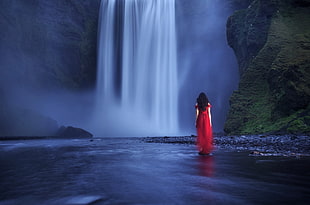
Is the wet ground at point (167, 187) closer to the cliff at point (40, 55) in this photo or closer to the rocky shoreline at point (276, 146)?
the rocky shoreline at point (276, 146)

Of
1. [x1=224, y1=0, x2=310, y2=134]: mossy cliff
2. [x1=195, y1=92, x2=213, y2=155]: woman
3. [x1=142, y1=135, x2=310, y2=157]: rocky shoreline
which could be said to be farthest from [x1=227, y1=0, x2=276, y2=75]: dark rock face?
[x1=195, y1=92, x2=213, y2=155]: woman

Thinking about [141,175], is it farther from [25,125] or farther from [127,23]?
[127,23]

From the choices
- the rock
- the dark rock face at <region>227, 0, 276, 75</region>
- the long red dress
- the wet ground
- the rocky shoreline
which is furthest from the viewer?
the rock

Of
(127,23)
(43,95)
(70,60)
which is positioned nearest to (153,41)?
(127,23)

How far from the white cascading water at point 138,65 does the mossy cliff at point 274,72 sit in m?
20.2

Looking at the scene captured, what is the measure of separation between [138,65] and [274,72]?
30.8 metres

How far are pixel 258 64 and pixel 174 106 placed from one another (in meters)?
24.1

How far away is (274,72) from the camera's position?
20531mm

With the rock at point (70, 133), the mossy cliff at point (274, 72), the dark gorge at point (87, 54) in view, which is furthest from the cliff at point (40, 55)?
the mossy cliff at point (274, 72)

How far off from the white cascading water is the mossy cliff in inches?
796

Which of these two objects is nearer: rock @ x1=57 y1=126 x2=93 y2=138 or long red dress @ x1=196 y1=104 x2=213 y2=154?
long red dress @ x1=196 y1=104 x2=213 y2=154

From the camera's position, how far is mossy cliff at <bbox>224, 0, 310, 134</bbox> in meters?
18.0

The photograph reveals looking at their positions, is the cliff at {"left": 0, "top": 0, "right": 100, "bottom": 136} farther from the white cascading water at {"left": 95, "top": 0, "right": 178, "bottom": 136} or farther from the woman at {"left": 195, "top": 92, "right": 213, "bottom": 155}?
the woman at {"left": 195, "top": 92, "right": 213, "bottom": 155}

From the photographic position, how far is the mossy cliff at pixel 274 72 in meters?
18.0
